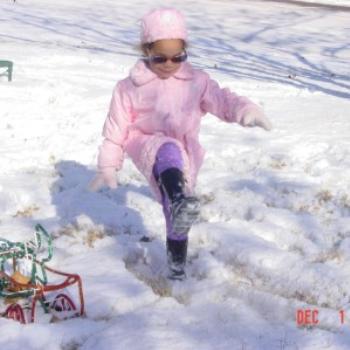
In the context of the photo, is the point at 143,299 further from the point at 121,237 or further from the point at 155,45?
the point at 155,45

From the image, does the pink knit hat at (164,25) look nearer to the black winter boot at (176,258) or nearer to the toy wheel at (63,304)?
the black winter boot at (176,258)

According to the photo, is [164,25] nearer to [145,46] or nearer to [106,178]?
[145,46]

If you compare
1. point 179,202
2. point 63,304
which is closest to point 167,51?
point 179,202

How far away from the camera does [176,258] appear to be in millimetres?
4078

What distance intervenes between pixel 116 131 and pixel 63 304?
1.05 m

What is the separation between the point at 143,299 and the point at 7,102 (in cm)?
511

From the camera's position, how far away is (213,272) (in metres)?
4.25

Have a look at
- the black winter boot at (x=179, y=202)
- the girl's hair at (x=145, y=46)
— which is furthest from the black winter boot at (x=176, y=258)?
the girl's hair at (x=145, y=46)

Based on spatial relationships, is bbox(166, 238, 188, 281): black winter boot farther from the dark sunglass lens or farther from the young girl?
the dark sunglass lens

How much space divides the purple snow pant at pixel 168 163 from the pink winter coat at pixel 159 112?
0.09m

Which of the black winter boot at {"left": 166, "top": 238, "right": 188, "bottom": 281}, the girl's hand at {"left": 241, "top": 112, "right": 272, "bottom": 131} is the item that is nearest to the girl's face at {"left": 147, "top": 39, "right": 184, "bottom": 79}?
the girl's hand at {"left": 241, "top": 112, "right": 272, "bottom": 131}

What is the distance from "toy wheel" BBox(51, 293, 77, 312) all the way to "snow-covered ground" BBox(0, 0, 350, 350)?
0.09 m

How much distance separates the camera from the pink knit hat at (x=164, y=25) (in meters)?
3.99

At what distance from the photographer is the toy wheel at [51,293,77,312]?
3686 mm
